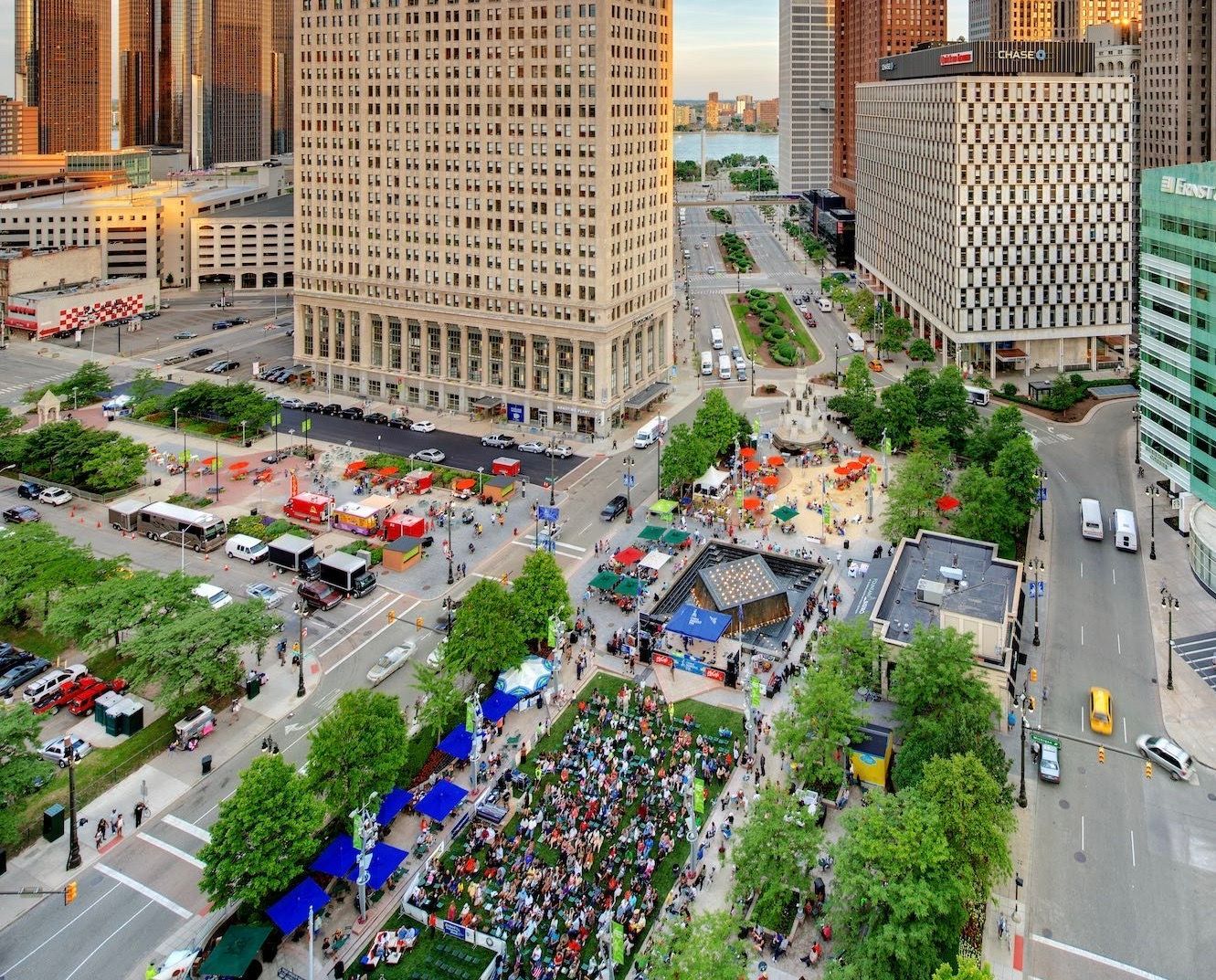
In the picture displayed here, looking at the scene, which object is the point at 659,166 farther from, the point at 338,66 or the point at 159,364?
the point at 159,364

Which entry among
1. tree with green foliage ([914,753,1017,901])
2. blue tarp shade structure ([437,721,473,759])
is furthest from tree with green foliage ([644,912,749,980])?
blue tarp shade structure ([437,721,473,759])

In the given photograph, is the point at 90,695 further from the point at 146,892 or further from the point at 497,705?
the point at 497,705

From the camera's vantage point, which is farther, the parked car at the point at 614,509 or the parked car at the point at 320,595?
the parked car at the point at 614,509

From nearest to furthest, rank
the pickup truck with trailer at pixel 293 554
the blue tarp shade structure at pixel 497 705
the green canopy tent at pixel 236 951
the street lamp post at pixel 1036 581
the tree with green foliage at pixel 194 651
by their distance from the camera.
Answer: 1. the green canopy tent at pixel 236 951
2. the tree with green foliage at pixel 194 651
3. the blue tarp shade structure at pixel 497 705
4. the street lamp post at pixel 1036 581
5. the pickup truck with trailer at pixel 293 554

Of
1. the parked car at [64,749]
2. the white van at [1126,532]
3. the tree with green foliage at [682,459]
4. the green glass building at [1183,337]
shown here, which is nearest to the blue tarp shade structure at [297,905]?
the parked car at [64,749]

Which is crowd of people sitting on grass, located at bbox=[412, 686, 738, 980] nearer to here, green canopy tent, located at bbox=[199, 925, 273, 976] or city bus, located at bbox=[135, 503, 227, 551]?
green canopy tent, located at bbox=[199, 925, 273, 976]

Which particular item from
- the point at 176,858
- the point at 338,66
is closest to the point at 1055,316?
the point at 338,66

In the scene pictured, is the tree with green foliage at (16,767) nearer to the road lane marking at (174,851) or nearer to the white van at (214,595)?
the road lane marking at (174,851)
